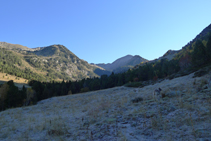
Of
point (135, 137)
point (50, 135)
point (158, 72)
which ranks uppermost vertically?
point (158, 72)

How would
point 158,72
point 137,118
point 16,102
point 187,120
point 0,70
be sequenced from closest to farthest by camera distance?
point 187,120
point 137,118
point 16,102
point 158,72
point 0,70

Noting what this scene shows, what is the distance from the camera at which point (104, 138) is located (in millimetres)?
6133

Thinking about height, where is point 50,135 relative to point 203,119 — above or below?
below

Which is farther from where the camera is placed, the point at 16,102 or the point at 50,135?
the point at 16,102

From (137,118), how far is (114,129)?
207cm

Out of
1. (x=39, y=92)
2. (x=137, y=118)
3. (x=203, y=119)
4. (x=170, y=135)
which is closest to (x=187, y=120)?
(x=203, y=119)

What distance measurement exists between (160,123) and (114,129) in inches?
106

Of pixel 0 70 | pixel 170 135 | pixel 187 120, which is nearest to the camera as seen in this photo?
pixel 170 135

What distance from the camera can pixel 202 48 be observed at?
178ft

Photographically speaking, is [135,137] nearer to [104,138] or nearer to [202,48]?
[104,138]

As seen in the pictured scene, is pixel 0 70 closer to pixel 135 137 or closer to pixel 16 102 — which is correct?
pixel 16 102

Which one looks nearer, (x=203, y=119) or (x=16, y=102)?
(x=203, y=119)

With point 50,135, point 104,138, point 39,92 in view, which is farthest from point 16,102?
point 104,138

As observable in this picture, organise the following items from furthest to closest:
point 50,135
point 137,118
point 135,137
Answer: point 137,118 < point 50,135 < point 135,137
